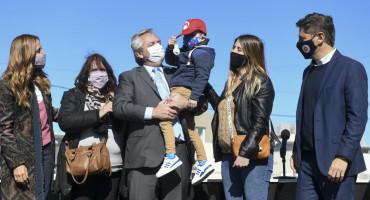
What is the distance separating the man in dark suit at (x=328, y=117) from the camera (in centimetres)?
401

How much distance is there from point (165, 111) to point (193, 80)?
0.55 m

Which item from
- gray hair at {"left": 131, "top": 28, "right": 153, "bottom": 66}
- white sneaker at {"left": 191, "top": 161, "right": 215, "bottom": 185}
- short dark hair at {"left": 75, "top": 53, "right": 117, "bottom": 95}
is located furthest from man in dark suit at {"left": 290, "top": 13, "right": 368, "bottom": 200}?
short dark hair at {"left": 75, "top": 53, "right": 117, "bottom": 95}

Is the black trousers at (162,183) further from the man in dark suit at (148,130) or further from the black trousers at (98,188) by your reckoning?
the black trousers at (98,188)

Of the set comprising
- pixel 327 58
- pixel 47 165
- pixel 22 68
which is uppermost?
pixel 327 58

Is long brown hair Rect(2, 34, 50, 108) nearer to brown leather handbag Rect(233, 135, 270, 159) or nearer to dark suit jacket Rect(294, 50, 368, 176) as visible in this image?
brown leather handbag Rect(233, 135, 270, 159)

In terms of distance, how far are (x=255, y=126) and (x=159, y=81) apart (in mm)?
948

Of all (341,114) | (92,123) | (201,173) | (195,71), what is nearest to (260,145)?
(201,173)

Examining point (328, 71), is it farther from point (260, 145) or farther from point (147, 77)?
point (147, 77)

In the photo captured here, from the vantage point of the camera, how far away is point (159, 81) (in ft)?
16.0

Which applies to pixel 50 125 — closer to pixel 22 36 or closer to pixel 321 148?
pixel 22 36

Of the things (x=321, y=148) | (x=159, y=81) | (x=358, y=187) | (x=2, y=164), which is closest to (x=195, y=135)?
(x=159, y=81)

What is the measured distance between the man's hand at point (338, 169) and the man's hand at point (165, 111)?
1.36 m

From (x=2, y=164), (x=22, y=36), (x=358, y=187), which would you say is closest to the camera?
(x=2, y=164)

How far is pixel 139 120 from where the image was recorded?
14.9ft
